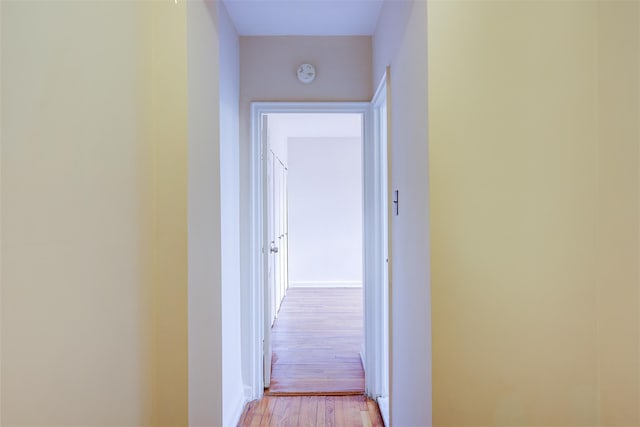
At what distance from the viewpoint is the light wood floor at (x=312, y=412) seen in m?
2.29

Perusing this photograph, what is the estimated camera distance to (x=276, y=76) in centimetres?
253

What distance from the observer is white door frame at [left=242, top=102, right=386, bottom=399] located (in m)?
2.53

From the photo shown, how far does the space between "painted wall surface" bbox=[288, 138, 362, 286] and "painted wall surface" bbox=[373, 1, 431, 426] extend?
4.13m

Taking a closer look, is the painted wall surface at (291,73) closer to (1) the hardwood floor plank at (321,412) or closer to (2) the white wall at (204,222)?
(1) the hardwood floor plank at (321,412)

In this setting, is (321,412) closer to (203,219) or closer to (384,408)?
(384,408)

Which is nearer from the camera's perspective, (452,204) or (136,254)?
(136,254)

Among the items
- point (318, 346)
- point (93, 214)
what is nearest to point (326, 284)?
point (318, 346)

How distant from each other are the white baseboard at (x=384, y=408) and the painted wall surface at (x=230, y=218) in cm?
87

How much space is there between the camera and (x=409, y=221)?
1.55 metres

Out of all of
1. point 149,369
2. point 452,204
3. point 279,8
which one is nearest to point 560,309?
point 452,204

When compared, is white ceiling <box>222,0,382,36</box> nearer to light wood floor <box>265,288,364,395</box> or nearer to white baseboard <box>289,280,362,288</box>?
light wood floor <box>265,288,364,395</box>

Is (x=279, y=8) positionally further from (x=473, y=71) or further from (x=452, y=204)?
(x=452, y=204)

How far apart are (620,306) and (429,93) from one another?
0.92 meters

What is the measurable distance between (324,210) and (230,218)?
157 inches
